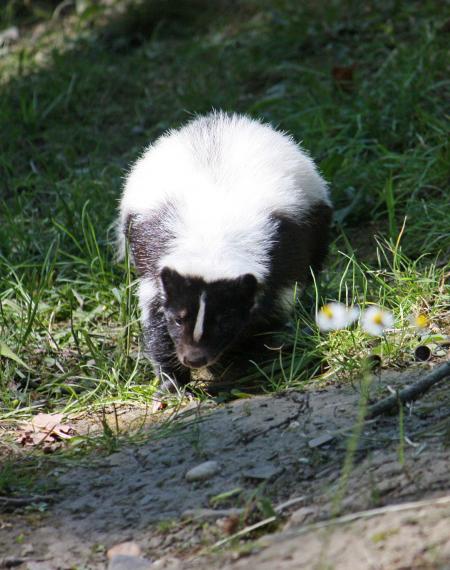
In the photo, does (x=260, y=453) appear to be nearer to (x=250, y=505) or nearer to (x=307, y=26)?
(x=250, y=505)

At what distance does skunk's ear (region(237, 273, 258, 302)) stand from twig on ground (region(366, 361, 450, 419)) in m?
1.12

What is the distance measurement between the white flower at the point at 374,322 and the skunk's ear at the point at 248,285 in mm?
555

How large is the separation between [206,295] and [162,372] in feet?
1.96

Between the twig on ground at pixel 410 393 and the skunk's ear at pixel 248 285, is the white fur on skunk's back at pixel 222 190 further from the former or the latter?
the twig on ground at pixel 410 393

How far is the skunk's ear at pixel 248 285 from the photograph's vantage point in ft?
15.3

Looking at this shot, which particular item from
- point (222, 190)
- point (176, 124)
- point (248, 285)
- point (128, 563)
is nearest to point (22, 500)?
point (128, 563)

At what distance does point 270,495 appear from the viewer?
344 cm

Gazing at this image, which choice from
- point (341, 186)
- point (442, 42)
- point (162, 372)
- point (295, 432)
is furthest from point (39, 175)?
point (295, 432)

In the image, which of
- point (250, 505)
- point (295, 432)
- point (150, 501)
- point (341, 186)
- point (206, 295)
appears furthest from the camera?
point (341, 186)

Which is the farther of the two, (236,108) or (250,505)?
(236,108)

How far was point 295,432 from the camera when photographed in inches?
153

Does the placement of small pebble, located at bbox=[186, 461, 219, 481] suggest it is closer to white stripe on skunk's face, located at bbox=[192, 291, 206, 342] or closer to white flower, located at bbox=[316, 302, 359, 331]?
white stripe on skunk's face, located at bbox=[192, 291, 206, 342]

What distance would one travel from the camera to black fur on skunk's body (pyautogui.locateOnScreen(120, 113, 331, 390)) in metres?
4.64

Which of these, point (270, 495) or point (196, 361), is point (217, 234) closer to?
point (196, 361)
